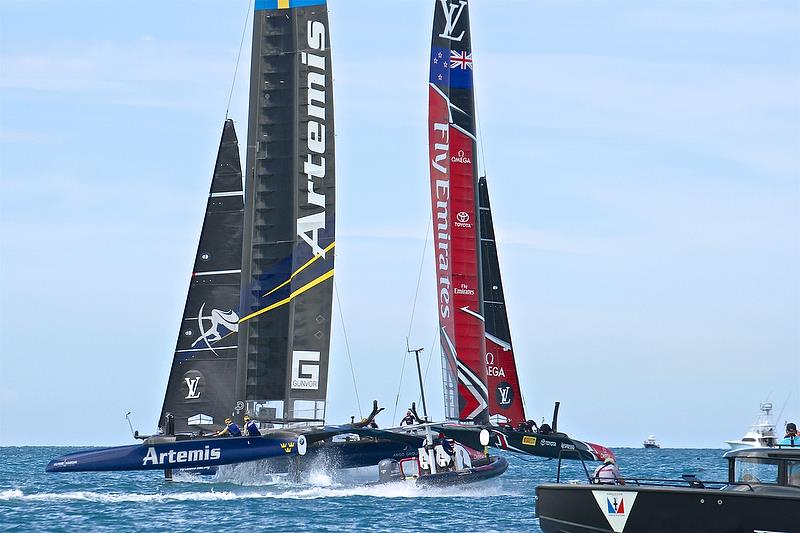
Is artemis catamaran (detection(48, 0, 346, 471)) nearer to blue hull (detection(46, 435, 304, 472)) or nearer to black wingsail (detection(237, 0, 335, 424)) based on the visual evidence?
black wingsail (detection(237, 0, 335, 424))

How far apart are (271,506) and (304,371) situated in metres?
7.84

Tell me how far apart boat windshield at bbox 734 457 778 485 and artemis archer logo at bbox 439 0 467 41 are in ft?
91.5

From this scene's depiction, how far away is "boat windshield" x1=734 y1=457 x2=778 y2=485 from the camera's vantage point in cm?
2045

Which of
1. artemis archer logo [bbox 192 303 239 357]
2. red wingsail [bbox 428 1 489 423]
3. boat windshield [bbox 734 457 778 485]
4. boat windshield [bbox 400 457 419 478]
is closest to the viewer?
boat windshield [bbox 734 457 778 485]

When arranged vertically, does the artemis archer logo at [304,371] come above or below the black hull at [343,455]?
above

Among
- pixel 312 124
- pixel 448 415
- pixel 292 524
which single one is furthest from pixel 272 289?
pixel 292 524

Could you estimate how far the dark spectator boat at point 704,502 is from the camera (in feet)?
64.4

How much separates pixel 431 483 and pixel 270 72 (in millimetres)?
13625

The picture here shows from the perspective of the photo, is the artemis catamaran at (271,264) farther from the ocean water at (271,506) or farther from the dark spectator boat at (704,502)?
the dark spectator boat at (704,502)

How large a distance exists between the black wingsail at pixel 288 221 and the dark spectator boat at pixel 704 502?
1891 centimetres

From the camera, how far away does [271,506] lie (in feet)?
106

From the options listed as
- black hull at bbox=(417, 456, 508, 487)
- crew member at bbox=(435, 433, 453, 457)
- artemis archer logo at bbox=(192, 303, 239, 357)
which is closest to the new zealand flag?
artemis archer logo at bbox=(192, 303, 239, 357)

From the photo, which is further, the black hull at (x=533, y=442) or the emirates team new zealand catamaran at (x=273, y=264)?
the black hull at (x=533, y=442)

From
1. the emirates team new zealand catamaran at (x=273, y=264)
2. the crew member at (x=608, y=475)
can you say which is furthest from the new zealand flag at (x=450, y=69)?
the crew member at (x=608, y=475)
